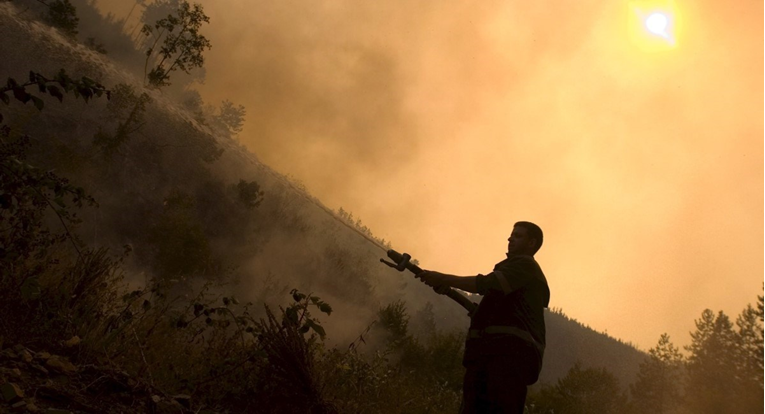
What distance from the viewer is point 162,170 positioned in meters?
24.5

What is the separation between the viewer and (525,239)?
403cm

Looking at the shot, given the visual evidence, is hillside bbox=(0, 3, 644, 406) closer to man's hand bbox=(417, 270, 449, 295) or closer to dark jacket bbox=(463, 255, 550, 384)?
man's hand bbox=(417, 270, 449, 295)

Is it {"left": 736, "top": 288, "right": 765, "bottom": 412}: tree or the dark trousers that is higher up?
{"left": 736, "top": 288, "right": 765, "bottom": 412}: tree

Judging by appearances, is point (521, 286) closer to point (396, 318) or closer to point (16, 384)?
point (16, 384)

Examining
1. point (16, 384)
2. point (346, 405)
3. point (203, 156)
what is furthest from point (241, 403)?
point (203, 156)

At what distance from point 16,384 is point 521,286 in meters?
3.70

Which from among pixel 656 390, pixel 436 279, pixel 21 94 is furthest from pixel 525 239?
pixel 656 390

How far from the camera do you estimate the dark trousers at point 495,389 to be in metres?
3.13

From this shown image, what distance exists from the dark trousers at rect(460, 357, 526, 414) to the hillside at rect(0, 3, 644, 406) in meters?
9.86

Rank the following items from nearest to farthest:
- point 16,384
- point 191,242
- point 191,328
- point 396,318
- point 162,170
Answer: point 16,384
point 191,328
point 191,242
point 396,318
point 162,170

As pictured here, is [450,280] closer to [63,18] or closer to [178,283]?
[178,283]

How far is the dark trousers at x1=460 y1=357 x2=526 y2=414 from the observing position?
3131mm

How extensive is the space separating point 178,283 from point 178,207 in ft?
14.2

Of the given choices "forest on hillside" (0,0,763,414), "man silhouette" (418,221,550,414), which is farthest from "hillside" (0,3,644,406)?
"man silhouette" (418,221,550,414)
